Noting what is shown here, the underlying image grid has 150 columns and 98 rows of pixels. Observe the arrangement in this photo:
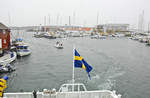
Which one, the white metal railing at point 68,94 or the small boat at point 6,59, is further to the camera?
the small boat at point 6,59

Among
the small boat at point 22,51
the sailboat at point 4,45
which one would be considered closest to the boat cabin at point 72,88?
the sailboat at point 4,45

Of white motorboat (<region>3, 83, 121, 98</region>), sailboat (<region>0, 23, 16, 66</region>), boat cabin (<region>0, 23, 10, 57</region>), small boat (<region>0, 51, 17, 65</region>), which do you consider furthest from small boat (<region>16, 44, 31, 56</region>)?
white motorboat (<region>3, 83, 121, 98</region>)

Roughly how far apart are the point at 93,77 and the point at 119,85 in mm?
3455

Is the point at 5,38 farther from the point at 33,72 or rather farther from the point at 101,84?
the point at 101,84

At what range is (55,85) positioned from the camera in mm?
15703

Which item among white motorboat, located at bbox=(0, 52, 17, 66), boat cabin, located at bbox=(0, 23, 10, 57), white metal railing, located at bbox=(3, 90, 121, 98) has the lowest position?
white motorboat, located at bbox=(0, 52, 17, 66)

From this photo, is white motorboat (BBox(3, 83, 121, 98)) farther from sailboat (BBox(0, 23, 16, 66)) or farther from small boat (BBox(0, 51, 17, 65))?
sailboat (BBox(0, 23, 16, 66))

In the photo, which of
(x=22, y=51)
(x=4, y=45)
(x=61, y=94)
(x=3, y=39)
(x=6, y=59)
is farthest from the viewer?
(x=22, y=51)

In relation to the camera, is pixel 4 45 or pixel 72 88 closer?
pixel 72 88

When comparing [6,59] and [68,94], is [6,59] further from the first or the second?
[68,94]

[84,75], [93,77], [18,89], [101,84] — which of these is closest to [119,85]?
[101,84]

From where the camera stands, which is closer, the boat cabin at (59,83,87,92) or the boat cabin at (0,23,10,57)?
the boat cabin at (59,83,87,92)

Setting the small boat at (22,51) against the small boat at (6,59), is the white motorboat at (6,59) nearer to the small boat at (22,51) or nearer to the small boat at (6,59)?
the small boat at (6,59)

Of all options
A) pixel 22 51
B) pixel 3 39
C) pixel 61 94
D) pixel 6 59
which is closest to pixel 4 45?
pixel 3 39
